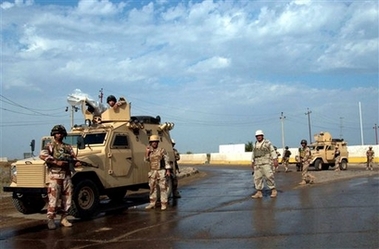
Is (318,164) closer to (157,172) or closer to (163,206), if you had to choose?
(157,172)

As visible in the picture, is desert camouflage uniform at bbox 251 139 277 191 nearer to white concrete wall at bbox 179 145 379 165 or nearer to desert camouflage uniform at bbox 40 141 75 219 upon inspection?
desert camouflage uniform at bbox 40 141 75 219

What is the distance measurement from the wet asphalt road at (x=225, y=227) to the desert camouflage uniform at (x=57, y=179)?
461mm

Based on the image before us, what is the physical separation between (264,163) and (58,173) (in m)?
6.22

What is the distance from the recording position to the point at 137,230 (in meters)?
8.52

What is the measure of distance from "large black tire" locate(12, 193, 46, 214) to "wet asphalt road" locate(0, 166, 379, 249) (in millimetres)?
231

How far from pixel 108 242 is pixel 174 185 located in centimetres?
659

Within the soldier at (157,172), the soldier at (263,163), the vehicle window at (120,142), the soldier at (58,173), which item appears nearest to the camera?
the soldier at (58,173)

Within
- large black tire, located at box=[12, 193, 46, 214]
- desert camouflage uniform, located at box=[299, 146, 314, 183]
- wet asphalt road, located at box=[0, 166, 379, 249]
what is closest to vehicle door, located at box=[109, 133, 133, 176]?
wet asphalt road, located at box=[0, 166, 379, 249]

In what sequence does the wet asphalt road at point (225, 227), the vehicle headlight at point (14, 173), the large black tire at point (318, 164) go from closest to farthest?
the wet asphalt road at point (225, 227) < the vehicle headlight at point (14, 173) < the large black tire at point (318, 164)

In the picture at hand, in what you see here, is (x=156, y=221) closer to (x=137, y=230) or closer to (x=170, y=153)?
(x=137, y=230)

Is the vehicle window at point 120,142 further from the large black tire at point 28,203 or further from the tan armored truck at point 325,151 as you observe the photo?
the tan armored truck at point 325,151

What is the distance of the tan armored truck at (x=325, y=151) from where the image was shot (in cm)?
3075

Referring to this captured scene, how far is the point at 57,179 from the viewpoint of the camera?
9305mm

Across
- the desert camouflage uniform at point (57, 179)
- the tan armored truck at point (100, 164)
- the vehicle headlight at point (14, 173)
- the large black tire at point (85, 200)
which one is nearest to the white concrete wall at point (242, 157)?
the tan armored truck at point (100, 164)
